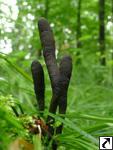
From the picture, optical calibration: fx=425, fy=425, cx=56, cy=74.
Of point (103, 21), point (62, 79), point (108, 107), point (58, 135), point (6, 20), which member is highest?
point (103, 21)

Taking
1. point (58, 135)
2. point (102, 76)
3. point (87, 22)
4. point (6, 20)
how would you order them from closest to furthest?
point (58, 135) < point (6, 20) < point (102, 76) < point (87, 22)

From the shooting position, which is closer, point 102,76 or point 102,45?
point 102,76

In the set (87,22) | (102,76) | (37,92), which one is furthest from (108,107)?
(87,22)

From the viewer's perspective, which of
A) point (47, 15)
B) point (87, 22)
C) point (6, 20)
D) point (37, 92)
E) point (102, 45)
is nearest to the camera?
point (37, 92)

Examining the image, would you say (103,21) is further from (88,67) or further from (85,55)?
(88,67)

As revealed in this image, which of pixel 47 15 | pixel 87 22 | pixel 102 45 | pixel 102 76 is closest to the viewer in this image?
pixel 102 76

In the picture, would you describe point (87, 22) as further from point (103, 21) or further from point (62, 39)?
point (103, 21)

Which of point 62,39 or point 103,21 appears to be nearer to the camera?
point 103,21

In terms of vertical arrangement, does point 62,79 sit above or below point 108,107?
below

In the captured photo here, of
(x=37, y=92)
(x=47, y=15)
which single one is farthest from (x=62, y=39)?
(x=37, y=92)
